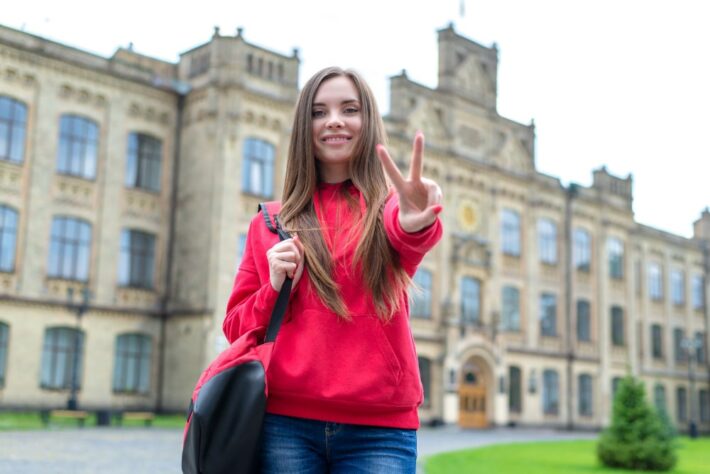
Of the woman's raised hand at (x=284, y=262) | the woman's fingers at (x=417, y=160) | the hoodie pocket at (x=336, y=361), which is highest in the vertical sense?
the woman's fingers at (x=417, y=160)

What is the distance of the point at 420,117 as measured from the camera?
38375mm

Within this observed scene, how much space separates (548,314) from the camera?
1710 inches

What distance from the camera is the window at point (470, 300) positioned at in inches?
1523

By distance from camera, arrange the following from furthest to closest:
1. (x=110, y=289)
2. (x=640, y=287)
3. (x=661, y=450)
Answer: (x=640, y=287)
(x=110, y=289)
(x=661, y=450)

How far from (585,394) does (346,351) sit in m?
44.0

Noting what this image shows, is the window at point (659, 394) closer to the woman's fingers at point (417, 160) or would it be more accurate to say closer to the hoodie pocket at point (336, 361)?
the hoodie pocket at point (336, 361)

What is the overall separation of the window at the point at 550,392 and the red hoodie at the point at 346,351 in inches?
1600

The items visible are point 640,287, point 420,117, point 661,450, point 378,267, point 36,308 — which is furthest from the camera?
point 640,287

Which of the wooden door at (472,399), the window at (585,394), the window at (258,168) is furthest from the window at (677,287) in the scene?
the window at (258,168)

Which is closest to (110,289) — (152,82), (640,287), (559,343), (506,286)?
(152,82)

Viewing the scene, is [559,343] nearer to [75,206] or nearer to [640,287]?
[640,287]

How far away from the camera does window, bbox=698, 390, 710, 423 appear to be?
54.1m

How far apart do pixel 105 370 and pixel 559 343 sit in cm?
2326

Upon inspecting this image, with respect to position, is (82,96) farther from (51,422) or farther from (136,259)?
(51,422)
